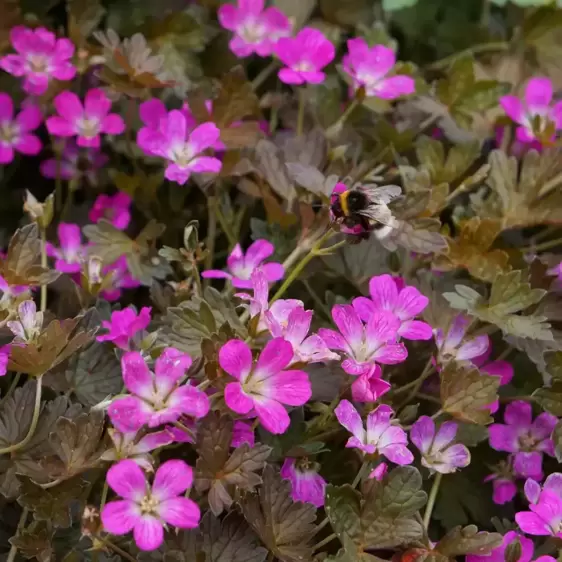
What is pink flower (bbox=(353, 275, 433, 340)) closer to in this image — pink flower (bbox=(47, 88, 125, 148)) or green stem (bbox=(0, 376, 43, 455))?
green stem (bbox=(0, 376, 43, 455))

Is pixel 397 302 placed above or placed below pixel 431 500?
above

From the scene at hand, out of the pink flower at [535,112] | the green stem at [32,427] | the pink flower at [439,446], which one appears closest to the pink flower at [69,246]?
the green stem at [32,427]

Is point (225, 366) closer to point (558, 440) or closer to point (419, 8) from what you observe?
point (558, 440)

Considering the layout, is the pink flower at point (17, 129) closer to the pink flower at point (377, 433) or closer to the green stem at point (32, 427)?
the green stem at point (32, 427)

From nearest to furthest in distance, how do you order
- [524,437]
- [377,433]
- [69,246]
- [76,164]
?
[377,433] < [524,437] < [69,246] < [76,164]

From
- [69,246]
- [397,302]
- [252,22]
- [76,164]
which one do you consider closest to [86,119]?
[76,164]

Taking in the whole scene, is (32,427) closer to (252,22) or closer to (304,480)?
(304,480)

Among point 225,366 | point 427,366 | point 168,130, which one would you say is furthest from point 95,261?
point 427,366

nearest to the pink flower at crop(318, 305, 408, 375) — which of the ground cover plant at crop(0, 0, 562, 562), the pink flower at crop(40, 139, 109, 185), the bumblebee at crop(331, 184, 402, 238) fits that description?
the ground cover plant at crop(0, 0, 562, 562)
